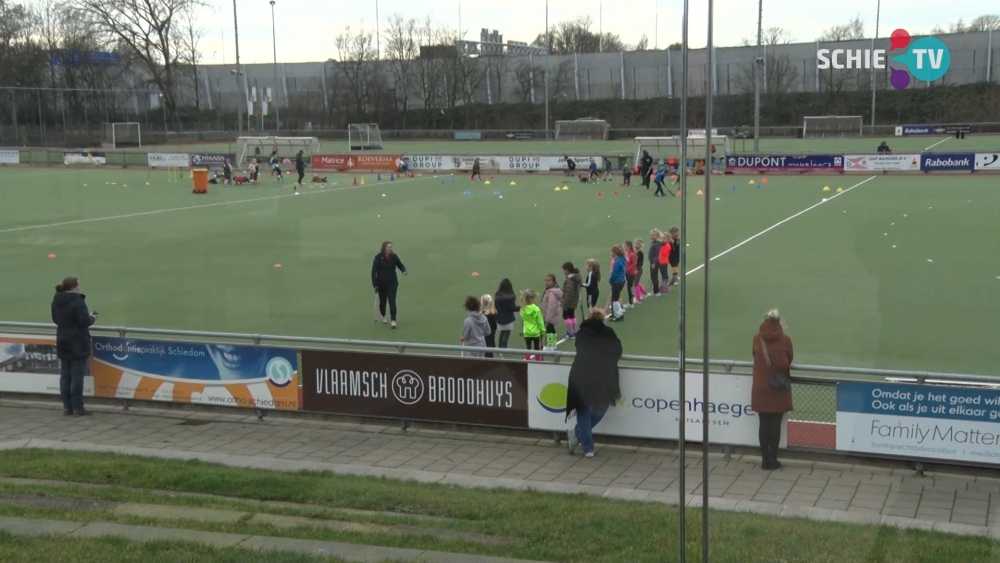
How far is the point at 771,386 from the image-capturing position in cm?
905

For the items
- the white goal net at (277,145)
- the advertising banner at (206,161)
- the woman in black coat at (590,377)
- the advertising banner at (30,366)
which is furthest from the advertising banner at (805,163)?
the advertising banner at (30,366)

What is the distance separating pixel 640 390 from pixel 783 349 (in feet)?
4.83

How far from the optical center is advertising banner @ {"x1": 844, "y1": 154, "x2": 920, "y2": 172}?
37.5 metres

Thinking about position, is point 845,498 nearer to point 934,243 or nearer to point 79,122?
point 934,243

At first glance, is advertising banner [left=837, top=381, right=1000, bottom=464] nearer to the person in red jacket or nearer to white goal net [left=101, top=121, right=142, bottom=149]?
the person in red jacket

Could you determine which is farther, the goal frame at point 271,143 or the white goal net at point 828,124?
the goal frame at point 271,143

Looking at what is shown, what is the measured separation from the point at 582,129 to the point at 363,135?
16.3 ft

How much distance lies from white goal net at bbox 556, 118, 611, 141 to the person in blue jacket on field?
2.19 m

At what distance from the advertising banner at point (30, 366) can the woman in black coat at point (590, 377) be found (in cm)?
593

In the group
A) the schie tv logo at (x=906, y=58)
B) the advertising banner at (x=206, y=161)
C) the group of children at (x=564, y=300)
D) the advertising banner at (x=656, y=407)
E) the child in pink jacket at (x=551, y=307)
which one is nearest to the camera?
the schie tv logo at (x=906, y=58)

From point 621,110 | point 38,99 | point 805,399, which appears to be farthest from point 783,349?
point 38,99

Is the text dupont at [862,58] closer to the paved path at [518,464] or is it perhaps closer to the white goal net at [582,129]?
the paved path at [518,464]

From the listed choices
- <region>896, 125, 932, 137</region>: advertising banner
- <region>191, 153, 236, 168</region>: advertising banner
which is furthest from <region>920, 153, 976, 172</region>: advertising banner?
<region>191, 153, 236, 168</region>: advertising banner

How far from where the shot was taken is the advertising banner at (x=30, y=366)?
38.9ft
